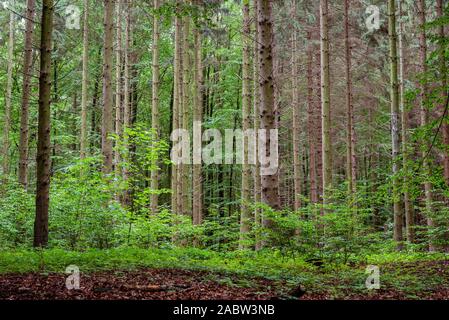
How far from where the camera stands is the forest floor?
5.15m

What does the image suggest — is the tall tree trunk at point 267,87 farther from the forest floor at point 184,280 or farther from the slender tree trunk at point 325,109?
the slender tree trunk at point 325,109

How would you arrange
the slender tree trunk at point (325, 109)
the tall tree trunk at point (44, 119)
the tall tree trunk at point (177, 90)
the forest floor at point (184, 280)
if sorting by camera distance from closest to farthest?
1. the forest floor at point (184, 280)
2. the tall tree trunk at point (44, 119)
3. the slender tree trunk at point (325, 109)
4. the tall tree trunk at point (177, 90)

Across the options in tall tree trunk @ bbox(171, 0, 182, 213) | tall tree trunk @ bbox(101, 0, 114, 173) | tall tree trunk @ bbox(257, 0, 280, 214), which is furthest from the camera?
tall tree trunk @ bbox(171, 0, 182, 213)

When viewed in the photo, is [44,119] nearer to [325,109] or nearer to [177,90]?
[325,109]

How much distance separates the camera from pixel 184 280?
623cm

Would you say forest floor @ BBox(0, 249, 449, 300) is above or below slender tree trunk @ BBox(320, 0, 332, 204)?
below

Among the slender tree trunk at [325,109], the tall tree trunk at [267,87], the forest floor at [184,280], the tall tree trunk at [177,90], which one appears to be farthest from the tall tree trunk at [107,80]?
the slender tree trunk at [325,109]

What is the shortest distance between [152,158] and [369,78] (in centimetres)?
1742

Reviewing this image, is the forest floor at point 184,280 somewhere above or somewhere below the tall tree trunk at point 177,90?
below

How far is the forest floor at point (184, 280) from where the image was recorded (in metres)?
5.15

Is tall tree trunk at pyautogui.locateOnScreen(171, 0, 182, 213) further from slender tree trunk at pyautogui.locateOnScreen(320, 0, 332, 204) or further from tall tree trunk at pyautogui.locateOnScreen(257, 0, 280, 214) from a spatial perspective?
tall tree trunk at pyautogui.locateOnScreen(257, 0, 280, 214)

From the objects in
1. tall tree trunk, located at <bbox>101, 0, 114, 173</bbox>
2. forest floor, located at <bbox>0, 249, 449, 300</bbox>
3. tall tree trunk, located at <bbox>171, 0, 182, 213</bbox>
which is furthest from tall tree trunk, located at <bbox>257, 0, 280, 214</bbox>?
tall tree trunk, located at <bbox>171, 0, 182, 213</bbox>

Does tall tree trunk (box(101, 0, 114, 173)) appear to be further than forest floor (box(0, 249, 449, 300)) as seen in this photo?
Yes

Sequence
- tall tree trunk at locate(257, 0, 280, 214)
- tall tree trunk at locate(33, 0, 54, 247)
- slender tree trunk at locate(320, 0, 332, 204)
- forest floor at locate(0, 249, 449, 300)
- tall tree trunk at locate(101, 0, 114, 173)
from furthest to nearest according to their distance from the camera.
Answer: slender tree trunk at locate(320, 0, 332, 204) < tall tree trunk at locate(101, 0, 114, 173) < tall tree trunk at locate(257, 0, 280, 214) < tall tree trunk at locate(33, 0, 54, 247) < forest floor at locate(0, 249, 449, 300)
